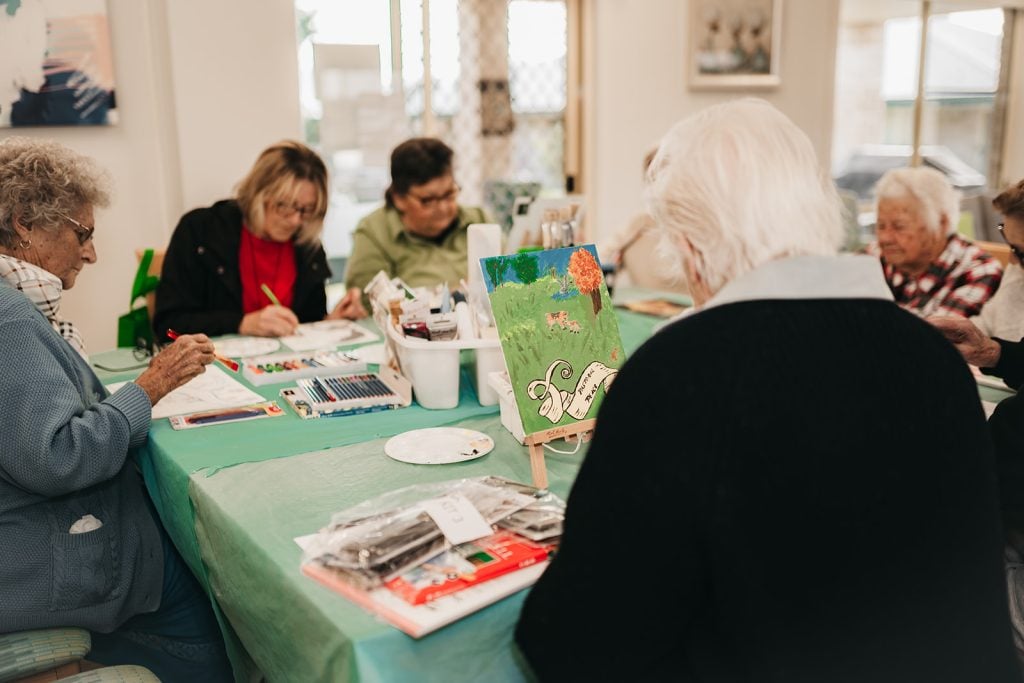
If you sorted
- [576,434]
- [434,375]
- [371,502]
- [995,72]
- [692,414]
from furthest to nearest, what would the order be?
[995,72]
[434,375]
[576,434]
[371,502]
[692,414]

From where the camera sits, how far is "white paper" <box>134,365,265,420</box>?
1994 mm

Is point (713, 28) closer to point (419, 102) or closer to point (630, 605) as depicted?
point (419, 102)

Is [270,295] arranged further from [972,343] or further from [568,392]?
[972,343]

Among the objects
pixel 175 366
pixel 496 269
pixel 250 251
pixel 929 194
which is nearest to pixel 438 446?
pixel 496 269

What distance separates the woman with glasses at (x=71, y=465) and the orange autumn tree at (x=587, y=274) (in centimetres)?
84

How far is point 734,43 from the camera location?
18.4 feet

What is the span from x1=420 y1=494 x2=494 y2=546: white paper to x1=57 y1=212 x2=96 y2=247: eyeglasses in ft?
3.46

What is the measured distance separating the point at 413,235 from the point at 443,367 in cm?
152

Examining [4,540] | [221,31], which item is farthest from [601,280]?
[221,31]

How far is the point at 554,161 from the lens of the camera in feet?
18.0

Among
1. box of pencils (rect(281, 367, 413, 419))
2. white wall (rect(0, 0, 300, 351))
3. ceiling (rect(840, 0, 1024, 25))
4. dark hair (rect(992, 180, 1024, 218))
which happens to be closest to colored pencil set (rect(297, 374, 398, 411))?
box of pencils (rect(281, 367, 413, 419))

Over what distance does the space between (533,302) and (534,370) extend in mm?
123

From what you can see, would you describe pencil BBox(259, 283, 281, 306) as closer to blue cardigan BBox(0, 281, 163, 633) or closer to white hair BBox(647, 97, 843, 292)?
blue cardigan BBox(0, 281, 163, 633)

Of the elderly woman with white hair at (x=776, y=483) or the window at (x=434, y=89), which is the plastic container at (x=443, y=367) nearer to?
the elderly woman with white hair at (x=776, y=483)
